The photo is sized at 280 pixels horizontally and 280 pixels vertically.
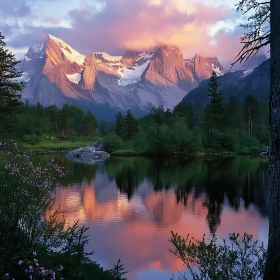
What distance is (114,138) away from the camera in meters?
85.5

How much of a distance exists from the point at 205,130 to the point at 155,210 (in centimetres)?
6126

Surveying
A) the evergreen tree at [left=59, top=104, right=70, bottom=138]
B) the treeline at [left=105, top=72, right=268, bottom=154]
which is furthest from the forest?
the evergreen tree at [left=59, top=104, right=70, bottom=138]

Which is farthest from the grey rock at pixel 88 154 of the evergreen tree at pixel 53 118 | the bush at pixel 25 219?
the bush at pixel 25 219

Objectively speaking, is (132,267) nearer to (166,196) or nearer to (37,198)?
(37,198)

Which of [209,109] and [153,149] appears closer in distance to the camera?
[153,149]

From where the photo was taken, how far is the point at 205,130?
84312 mm

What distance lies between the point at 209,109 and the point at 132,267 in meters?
74.0

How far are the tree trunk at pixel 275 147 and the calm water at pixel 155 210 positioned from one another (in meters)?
8.34

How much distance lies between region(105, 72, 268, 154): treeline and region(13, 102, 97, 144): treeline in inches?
1104

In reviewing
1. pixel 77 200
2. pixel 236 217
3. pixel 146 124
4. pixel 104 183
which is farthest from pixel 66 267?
pixel 146 124

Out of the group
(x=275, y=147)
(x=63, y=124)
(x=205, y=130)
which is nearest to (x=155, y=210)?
(x=275, y=147)

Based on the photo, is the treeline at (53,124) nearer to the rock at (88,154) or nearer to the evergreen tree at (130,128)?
the rock at (88,154)

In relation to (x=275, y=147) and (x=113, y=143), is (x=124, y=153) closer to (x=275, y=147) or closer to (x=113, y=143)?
(x=113, y=143)

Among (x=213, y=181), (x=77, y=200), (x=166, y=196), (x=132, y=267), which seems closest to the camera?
(x=132, y=267)
